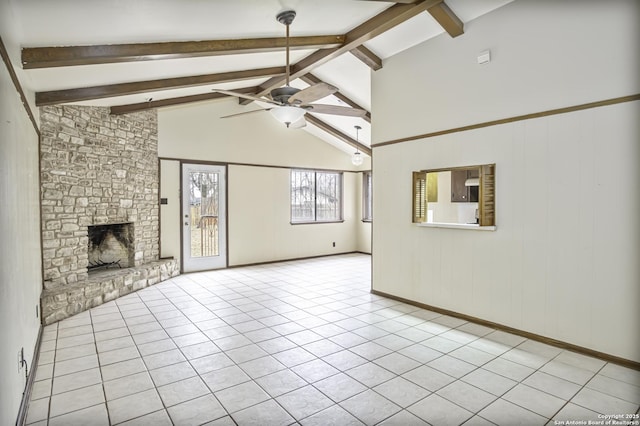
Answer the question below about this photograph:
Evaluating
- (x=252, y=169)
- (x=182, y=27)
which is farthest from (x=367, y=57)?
(x=252, y=169)

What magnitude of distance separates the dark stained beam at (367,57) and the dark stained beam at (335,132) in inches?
119

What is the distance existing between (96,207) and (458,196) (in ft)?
18.4

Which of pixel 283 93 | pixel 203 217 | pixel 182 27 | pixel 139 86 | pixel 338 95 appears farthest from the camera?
pixel 203 217

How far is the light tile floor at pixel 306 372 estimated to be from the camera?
2.31 metres

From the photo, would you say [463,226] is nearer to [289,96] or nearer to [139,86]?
[289,96]

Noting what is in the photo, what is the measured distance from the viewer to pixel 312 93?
3.67m

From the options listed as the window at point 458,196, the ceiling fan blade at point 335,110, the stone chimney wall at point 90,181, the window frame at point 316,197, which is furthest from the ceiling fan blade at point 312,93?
the window frame at point 316,197

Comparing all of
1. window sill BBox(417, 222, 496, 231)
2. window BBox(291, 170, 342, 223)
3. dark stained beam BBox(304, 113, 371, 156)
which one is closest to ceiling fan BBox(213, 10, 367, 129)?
window sill BBox(417, 222, 496, 231)

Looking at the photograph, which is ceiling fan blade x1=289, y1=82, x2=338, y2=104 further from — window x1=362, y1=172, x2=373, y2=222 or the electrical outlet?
window x1=362, y1=172, x2=373, y2=222

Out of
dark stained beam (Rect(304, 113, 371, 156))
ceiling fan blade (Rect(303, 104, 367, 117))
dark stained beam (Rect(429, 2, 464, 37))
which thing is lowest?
ceiling fan blade (Rect(303, 104, 367, 117))

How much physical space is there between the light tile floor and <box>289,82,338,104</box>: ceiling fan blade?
247 cm

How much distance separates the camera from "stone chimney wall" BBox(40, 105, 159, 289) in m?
4.61

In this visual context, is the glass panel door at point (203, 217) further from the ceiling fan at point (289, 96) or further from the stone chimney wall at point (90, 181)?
the ceiling fan at point (289, 96)

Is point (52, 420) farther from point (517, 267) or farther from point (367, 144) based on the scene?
point (367, 144)
